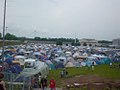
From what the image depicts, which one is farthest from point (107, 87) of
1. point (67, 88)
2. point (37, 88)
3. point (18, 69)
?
point (18, 69)

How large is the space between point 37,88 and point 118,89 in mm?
6785

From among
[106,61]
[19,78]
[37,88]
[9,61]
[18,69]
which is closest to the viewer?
[19,78]

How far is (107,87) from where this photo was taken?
2373 cm

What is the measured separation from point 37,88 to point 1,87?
15.6m

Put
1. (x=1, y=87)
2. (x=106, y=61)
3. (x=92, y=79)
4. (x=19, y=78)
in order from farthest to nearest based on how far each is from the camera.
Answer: (x=106, y=61) → (x=92, y=79) → (x=19, y=78) → (x=1, y=87)

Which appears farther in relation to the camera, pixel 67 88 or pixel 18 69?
pixel 18 69

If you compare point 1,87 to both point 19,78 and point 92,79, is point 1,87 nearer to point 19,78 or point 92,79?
point 19,78

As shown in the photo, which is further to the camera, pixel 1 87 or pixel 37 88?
pixel 37 88

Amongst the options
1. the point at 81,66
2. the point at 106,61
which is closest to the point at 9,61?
the point at 81,66

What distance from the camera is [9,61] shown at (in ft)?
127

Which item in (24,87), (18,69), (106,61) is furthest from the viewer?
(106,61)

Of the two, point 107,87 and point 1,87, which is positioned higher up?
point 1,87

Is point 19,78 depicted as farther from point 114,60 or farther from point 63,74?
point 114,60

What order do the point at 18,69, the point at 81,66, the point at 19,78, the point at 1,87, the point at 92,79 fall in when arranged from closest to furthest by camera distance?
the point at 1,87, the point at 19,78, the point at 92,79, the point at 18,69, the point at 81,66
